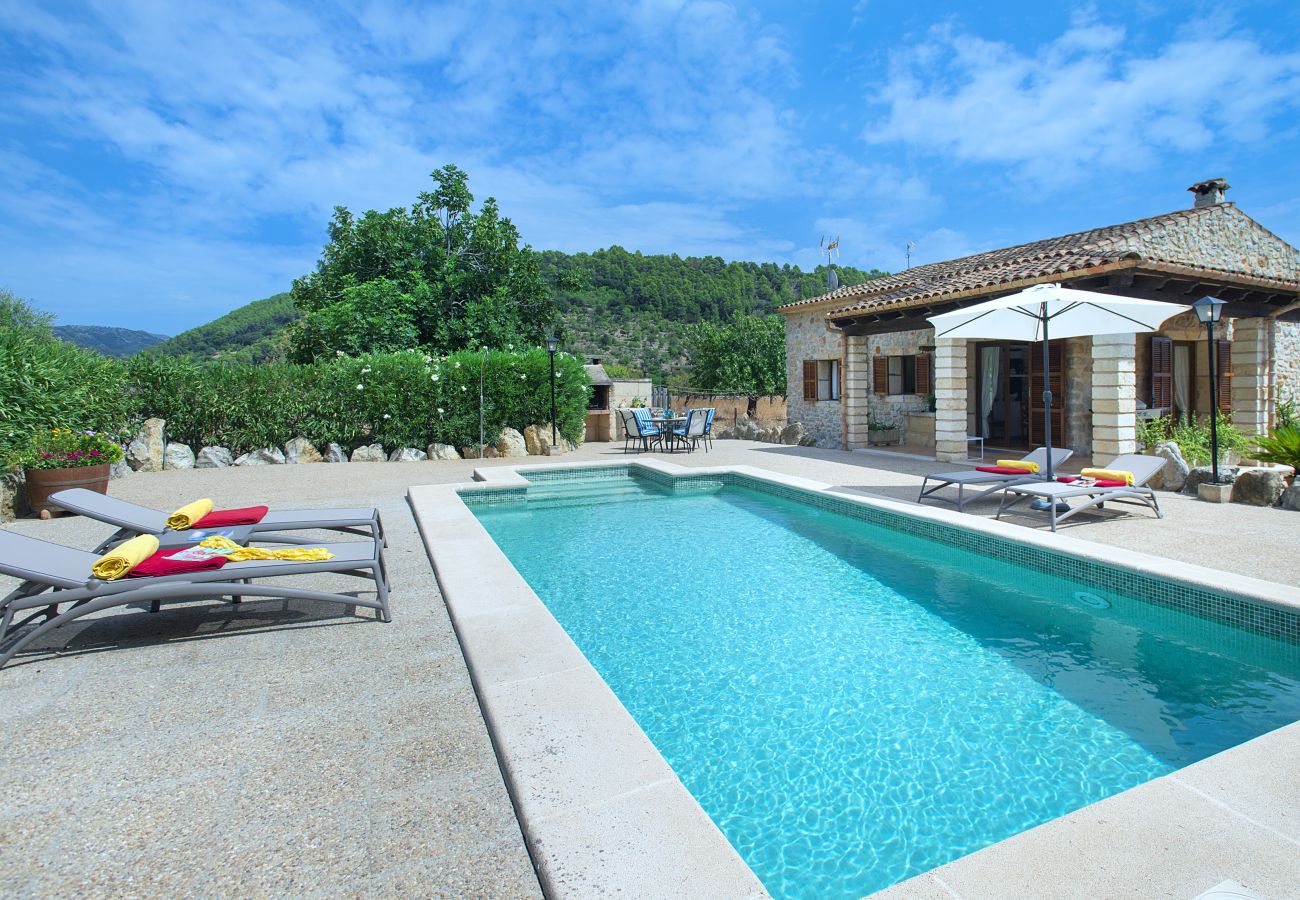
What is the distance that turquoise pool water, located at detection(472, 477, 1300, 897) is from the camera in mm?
2701

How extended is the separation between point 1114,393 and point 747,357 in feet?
96.3

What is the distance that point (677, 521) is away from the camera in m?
8.09

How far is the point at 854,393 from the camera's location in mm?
14445

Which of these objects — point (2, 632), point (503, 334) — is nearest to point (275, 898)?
point (2, 632)

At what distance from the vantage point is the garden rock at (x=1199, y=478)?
785 centimetres

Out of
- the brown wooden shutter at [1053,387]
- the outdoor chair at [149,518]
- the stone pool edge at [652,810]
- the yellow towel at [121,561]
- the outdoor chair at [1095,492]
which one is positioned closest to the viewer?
the stone pool edge at [652,810]

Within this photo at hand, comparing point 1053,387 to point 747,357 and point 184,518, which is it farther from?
point 747,357

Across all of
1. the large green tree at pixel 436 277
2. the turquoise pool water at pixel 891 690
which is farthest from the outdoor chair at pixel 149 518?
the large green tree at pixel 436 277

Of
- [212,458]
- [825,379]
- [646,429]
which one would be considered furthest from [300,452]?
[825,379]

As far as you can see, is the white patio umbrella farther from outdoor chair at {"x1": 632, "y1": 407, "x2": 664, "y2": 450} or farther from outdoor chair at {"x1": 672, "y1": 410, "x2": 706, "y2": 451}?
outdoor chair at {"x1": 632, "y1": 407, "x2": 664, "y2": 450}

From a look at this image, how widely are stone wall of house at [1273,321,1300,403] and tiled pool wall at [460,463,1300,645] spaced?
34.3 ft

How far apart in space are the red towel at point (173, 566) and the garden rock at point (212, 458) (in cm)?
1038

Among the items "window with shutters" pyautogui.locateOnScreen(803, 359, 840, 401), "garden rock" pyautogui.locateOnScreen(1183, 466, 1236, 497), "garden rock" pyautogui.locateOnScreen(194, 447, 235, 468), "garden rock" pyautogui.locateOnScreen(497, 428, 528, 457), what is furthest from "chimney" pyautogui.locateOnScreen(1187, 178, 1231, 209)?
"garden rock" pyautogui.locateOnScreen(194, 447, 235, 468)

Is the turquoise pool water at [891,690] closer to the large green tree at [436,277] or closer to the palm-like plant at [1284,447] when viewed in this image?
the palm-like plant at [1284,447]
